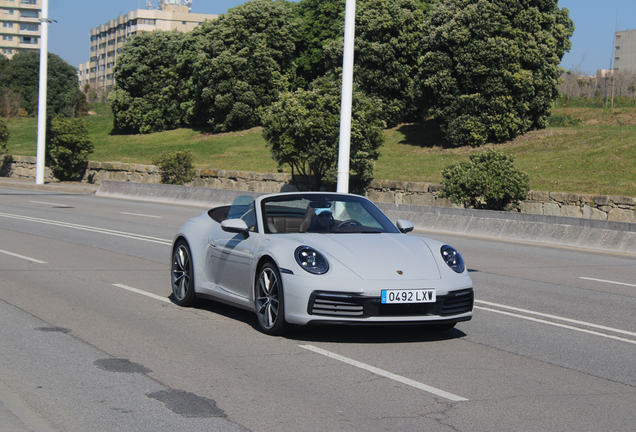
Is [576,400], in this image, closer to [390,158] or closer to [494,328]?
[494,328]

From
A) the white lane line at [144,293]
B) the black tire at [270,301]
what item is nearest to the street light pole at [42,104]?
the white lane line at [144,293]

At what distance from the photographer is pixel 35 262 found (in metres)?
11.8

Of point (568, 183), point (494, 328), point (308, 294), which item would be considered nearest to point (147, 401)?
point (308, 294)

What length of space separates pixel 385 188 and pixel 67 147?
20.0 meters

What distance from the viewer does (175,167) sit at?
3562 centimetres

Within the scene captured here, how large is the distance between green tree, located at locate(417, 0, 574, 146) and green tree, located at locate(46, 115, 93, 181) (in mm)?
20426

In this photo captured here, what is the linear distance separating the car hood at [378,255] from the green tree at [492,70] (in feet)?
117

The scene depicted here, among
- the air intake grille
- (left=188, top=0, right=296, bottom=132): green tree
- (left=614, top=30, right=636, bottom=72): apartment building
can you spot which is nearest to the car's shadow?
the air intake grille

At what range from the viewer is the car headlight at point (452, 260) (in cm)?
686

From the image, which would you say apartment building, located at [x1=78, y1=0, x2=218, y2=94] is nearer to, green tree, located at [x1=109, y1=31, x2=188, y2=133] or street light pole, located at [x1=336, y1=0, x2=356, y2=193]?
green tree, located at [x1=109, y1=31, x2=188, y2=133]

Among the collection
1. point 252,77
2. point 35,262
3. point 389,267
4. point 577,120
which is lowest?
point 35,262

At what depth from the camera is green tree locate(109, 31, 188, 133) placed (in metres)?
69.9

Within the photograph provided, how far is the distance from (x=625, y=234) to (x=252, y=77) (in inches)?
1908

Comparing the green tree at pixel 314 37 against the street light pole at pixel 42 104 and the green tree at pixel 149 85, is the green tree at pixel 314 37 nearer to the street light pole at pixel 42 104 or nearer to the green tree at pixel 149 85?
the green tree at pixel 149 85
